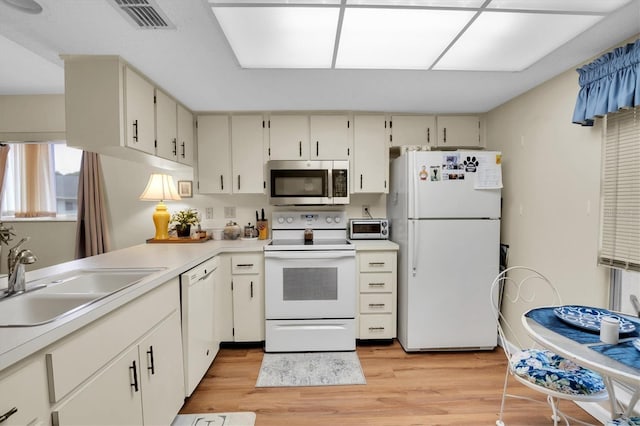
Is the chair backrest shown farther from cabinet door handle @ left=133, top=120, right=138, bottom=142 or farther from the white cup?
cabinet door handle @ left=133, top=120, right=138, bottom=142

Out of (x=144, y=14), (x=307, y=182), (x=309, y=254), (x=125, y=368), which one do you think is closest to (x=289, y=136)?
(x=307, y=182)

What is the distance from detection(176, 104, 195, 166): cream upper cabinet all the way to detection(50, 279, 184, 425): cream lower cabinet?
141 centimetres

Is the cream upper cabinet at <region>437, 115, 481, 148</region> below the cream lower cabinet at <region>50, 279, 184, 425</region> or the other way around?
the other way around

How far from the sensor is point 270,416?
179 centimetres

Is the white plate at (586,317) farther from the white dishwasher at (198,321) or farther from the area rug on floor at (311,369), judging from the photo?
the white dishwasher at (198,321)

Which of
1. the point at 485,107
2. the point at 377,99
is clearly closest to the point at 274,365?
the point at 377,99

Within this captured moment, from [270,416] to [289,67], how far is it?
7.48 ft

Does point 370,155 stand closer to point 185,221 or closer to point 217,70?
point 217,70

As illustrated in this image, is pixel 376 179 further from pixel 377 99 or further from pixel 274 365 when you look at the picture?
pixel 274 365

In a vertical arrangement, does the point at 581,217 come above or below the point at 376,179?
below

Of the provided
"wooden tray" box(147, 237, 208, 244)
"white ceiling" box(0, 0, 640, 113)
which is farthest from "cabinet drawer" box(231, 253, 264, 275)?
"white ceiling" box(0, 0, 640, 113)

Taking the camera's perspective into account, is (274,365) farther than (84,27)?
Yes

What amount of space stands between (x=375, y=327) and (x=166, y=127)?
2566 mm

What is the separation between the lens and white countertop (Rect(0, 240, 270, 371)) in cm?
79
